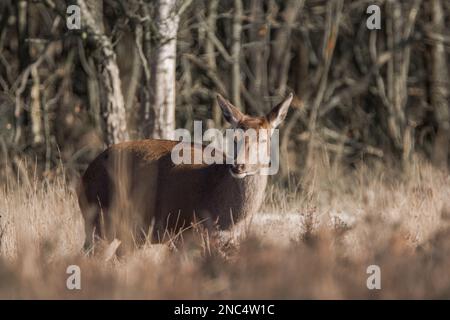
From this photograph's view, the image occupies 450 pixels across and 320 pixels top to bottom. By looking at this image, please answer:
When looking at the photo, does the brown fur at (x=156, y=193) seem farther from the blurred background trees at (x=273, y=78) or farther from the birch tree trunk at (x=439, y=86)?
the birch tree trunk at (x=439, y=86)

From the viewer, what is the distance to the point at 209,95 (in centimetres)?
1688

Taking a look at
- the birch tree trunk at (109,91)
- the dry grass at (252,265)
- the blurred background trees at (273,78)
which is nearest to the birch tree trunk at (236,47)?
the blurred background trees at (273,78)

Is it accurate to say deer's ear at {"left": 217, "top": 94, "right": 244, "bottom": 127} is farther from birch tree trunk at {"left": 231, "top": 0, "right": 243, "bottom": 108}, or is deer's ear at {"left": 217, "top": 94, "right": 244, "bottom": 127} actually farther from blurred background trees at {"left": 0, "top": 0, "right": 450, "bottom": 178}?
birch tree trunk at {"left": 231, "top": 0, "right": 243, "bottom": 108}

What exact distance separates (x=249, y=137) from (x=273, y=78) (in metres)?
10.2

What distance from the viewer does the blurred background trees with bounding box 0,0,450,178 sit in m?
15.3

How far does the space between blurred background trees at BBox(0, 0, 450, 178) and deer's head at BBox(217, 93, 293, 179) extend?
593 centimetres

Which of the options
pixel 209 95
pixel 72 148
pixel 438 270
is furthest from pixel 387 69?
pixel 438 270

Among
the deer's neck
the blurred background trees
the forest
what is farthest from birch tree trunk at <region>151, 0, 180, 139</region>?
the deer's neck

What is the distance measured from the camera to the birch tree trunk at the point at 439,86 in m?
17.0

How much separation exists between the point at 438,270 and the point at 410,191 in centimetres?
431

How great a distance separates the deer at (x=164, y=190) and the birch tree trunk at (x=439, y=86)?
9.34 meters

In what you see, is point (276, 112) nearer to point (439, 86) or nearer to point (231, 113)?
point (231, 113)

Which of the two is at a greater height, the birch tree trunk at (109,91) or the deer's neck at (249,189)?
the birch tree trunk at (109,91)

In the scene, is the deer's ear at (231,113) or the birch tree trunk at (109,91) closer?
the deer's ear at (231,113)
